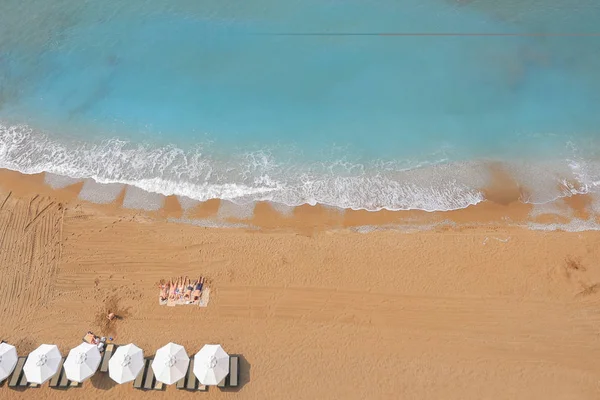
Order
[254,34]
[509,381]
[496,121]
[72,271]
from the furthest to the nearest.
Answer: [254,34]
[496,121]
[72,271]
[509,381]

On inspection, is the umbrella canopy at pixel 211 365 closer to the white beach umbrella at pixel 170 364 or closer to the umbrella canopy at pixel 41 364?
the white beach umbrella at pixel 170 364

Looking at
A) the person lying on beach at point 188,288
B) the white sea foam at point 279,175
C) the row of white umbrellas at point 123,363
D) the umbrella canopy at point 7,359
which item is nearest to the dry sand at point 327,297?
the person lying on beach at point 188,288

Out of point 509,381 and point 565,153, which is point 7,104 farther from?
point 565,153

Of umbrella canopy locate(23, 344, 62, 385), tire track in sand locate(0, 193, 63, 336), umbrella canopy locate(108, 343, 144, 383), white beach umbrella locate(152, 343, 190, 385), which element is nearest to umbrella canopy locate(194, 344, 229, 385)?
white beach umbrella locate(152, 343, 190, 385)

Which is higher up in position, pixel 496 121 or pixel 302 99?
pixel 302 99

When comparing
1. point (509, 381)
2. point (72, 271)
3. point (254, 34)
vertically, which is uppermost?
point (254, 34)

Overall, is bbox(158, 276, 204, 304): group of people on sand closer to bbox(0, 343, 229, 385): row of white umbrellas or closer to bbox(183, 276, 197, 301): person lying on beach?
bbox(183, 276, 197, 301): person lying on beach

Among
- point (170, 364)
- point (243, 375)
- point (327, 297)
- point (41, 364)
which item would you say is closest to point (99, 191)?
point (41, 364)

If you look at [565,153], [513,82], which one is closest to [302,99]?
[513,82]
